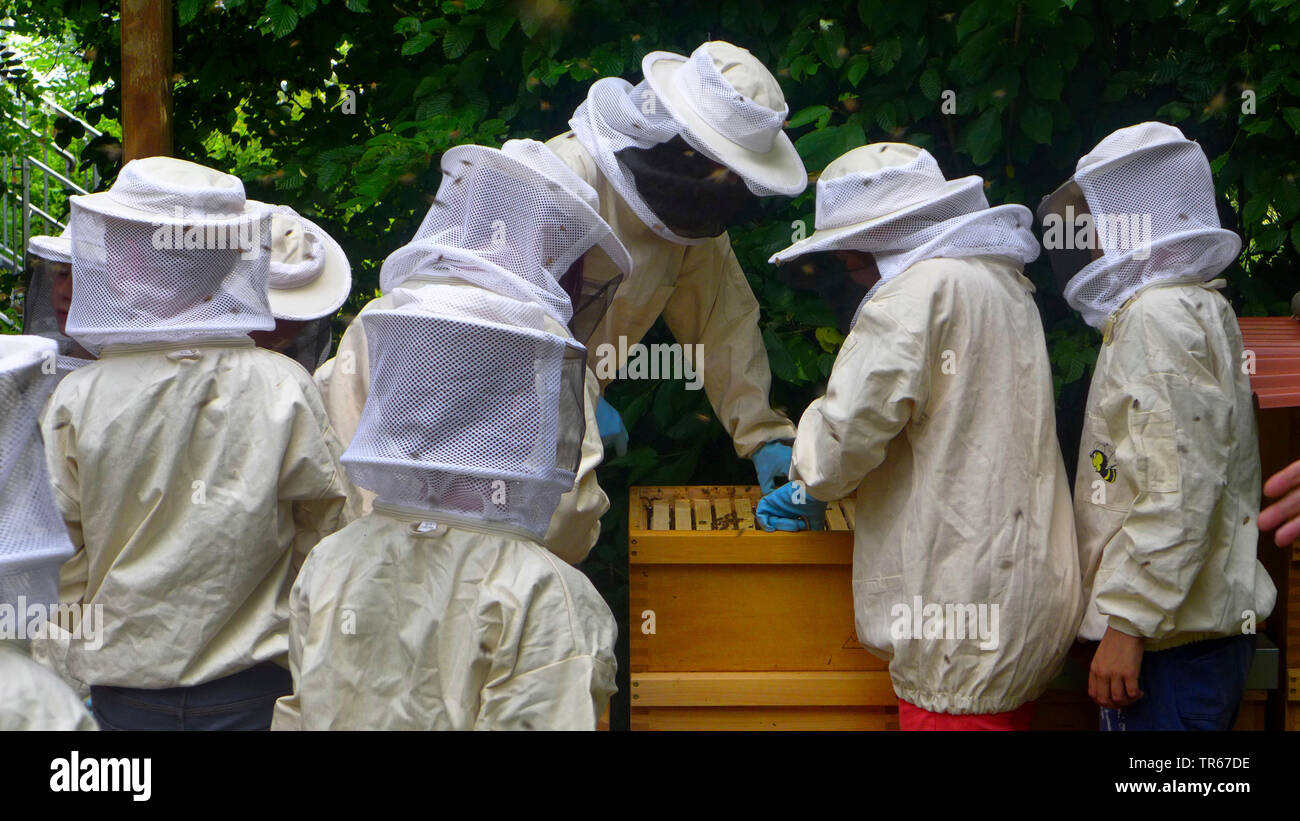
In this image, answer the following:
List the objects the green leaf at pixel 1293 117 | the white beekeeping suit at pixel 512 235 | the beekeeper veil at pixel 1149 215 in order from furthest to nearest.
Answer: the green leaf at pixel 1293 117, the beekeeper veil at pixel 1149 215, the white beekeeping suit at pixel 512 235

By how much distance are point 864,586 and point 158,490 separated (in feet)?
5.21

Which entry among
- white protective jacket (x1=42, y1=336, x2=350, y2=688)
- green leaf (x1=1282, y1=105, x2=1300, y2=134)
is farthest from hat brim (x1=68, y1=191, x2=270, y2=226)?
green leaf (x1=1282, y1=105, x2=1300, y2=134)

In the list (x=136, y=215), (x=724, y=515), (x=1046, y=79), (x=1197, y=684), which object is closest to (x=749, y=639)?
(x=724, y=515)

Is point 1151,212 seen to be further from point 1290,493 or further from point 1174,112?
point 1174,112

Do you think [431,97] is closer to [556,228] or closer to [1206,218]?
[556,228]

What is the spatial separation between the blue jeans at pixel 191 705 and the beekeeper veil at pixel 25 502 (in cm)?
95

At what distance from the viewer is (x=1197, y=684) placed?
281cm

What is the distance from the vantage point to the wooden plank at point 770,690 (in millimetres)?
3070

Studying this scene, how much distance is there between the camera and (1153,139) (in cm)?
288

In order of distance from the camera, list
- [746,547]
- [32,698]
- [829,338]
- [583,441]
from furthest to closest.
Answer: [829,338], [746,547], [583,441], [32,698]

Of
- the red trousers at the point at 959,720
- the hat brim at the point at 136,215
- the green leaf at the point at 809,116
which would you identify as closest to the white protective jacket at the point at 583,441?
the hat brim at the point at 136,215

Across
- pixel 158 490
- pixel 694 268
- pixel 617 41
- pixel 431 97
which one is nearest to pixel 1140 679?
pixel 694 268

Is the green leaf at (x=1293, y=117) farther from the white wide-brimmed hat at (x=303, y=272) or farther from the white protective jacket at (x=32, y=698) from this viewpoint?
the white protective jacket at (x=32, y=698)

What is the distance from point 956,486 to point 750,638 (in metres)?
0.68
